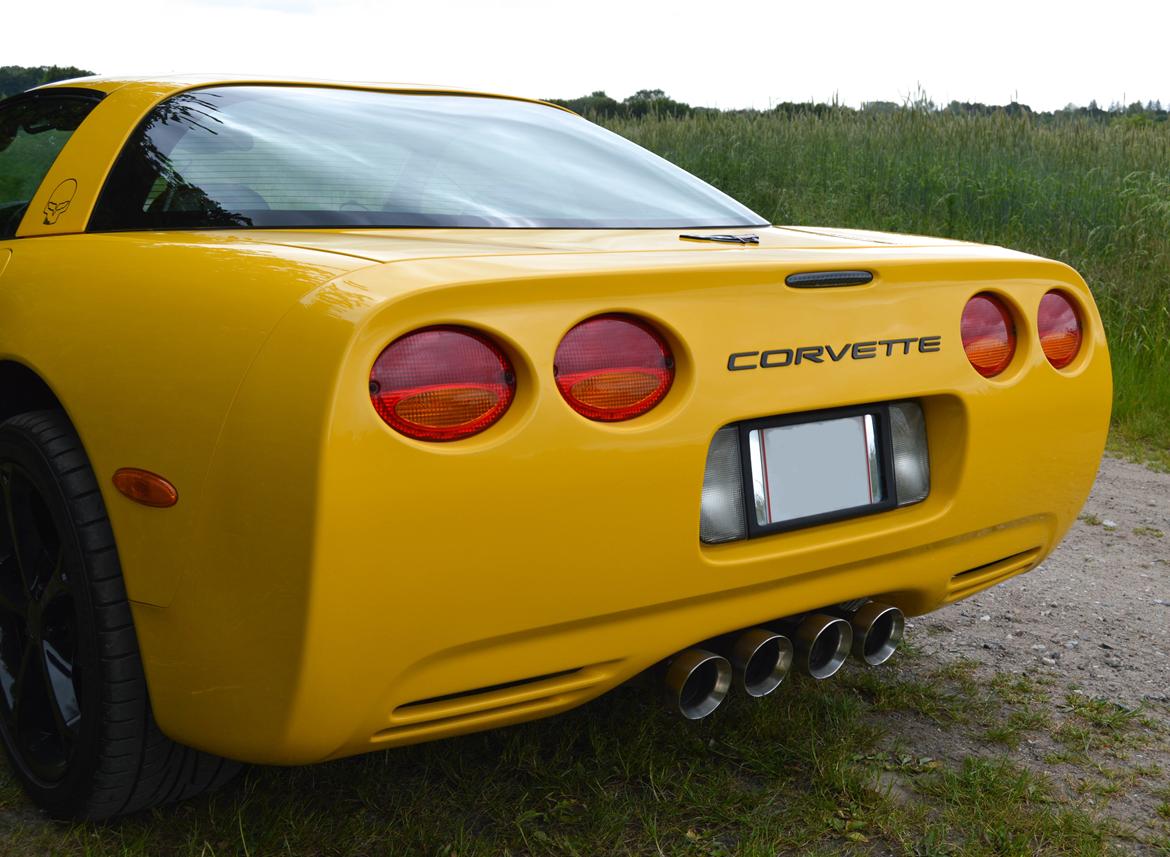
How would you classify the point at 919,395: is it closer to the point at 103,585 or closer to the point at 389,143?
the point at 389,143

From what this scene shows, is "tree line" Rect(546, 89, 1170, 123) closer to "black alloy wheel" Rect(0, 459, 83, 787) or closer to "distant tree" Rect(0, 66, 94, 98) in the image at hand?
"distant tree" Rect(0, 66, 94, 98)

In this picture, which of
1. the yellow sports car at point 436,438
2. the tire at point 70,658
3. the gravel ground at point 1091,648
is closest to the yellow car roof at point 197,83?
the yellow sports car at point 436,438

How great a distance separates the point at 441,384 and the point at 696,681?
2.46 feet

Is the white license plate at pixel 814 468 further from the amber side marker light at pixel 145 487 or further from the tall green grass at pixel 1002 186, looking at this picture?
the tall green grass at pixel 1002 186

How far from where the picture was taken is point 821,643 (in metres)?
2.18

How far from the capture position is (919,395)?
2117 millimetres

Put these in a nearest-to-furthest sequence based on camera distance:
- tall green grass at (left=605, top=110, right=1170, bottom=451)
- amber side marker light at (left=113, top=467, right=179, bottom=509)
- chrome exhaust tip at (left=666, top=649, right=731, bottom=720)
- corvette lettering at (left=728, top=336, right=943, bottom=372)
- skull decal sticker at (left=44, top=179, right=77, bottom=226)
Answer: amber side marker light at (left=113, top=467, right=179, bottom=509), corvette lettering at (left=728, top=336, right=943, bottom=372), chrome exhaust tip at (left=666, top=649, right=731, bottom=720), skull decal sticker at (left=44, top=179, right=77, bottom=226), tall green grass at (left=605, top=110, right=1170, bottom=451)

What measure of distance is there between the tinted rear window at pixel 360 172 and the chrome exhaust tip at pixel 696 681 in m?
0.90

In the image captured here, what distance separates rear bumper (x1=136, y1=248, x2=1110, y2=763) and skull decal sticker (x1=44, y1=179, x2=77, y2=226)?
3.26 feet

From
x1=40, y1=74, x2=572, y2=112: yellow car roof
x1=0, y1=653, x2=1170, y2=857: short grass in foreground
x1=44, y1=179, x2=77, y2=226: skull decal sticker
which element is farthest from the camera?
x1=40, y1=74, x2=572, y2=112: yellow car roof

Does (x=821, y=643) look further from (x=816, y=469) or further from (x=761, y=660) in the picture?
(x=816, y=469)

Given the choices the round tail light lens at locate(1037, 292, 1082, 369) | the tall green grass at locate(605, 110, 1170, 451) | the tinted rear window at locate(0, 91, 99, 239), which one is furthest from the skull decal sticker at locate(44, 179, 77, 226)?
the tall green grass at locate(605, 110, 1170, 451)

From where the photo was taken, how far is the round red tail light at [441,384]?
5.29ft

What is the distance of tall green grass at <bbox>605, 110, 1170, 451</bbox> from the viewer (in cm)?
673
